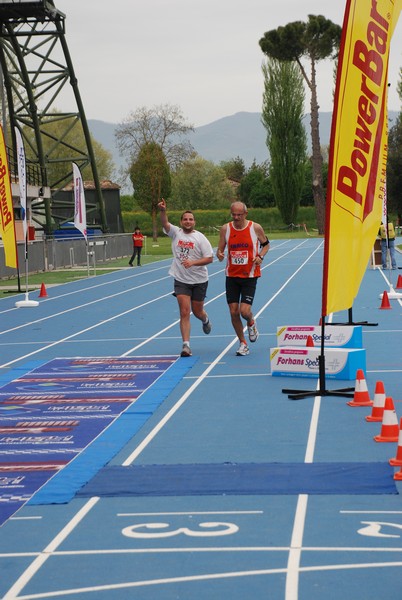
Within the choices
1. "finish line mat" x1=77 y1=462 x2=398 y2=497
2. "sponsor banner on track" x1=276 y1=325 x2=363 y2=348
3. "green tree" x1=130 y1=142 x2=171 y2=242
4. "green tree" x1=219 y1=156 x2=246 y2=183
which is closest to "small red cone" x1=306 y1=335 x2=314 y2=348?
"sponsor banner on track" x1=276 y1=325 x2=363 y2=348

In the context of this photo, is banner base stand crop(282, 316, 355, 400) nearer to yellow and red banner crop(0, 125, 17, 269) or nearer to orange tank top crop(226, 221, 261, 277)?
orange tank top crop(226, 221, 261, 277)

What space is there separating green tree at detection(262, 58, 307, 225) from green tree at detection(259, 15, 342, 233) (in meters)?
4.19

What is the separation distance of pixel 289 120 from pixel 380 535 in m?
86.8

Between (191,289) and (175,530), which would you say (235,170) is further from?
(175,530)

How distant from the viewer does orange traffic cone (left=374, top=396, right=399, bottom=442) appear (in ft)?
29.8

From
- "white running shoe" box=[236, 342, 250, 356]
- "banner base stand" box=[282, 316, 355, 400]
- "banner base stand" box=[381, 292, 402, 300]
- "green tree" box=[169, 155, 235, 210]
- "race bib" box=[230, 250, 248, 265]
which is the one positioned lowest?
"green tree" box=[169, 155, 235, 210]

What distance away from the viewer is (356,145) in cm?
1063

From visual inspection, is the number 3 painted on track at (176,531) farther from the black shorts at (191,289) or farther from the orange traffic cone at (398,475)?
the black shorts at (191,289)

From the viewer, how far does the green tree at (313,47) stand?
271ft

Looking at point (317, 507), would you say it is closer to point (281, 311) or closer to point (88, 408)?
point (88, 408)

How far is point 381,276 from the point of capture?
3250 cm

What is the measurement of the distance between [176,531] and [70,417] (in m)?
4.27

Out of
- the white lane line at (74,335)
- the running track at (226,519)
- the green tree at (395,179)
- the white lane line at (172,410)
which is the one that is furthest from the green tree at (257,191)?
the running track at (226,519)

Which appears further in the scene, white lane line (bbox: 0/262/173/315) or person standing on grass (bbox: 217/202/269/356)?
white lane line (bbox: 0/262/173/315)
